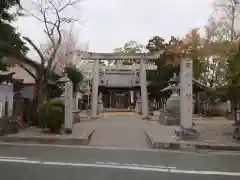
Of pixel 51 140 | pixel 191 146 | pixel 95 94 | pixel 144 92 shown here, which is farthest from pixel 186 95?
pixel 95 94

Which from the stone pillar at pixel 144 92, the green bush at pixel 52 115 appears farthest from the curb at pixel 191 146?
the stone pillar at pixel 144 92

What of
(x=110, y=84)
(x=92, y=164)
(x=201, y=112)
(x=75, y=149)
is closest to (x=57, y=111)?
(x=75, y=149)

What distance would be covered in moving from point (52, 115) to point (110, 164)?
7600 mm

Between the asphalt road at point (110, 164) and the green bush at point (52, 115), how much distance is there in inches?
136

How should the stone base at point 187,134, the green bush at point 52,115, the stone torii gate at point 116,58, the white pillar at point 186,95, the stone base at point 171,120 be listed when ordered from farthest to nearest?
the stone torii gate at point 116,58 → the stone base at point 171,120 → the green bush at point 52,115 → the white pillar at point 186,95 → the stone base at point 187,134

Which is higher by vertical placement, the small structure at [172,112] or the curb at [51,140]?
the small structure at [172,112]

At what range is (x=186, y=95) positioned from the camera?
15.8m

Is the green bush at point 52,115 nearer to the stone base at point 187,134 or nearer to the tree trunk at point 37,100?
the tree trunk at point 37,100

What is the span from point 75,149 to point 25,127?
312 inches

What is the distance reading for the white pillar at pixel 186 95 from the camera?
15.5 m

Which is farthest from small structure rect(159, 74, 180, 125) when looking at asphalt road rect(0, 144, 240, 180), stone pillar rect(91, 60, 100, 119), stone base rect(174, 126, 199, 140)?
asphalt road rect(0, 144, 240, 180)

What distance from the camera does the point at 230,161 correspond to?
1095 cm

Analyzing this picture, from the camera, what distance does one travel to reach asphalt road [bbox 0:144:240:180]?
26.6 ft

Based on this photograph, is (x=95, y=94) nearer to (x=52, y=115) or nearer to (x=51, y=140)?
(x=52, y=115)
